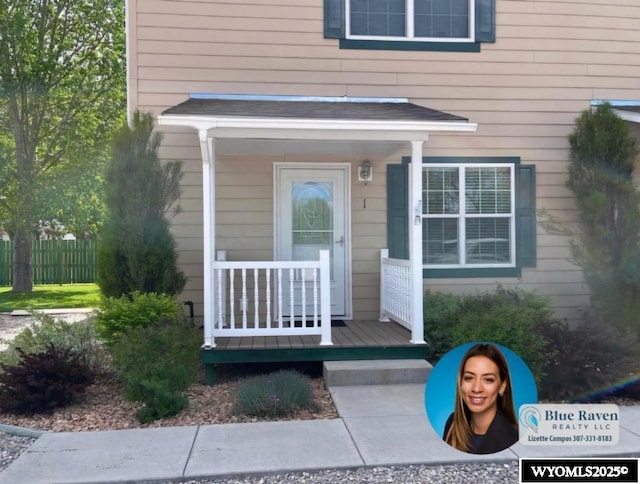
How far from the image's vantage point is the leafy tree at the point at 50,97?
1335 centimetres

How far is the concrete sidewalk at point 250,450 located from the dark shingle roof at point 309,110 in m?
2.94

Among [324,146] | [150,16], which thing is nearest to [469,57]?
[324,146]

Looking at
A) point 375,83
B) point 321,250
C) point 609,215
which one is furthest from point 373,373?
point 375,83

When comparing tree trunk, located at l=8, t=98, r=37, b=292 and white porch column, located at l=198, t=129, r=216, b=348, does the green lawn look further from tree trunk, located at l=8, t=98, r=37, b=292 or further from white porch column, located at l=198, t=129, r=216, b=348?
white porch column, located at l=198, t=129, r=216, b=348

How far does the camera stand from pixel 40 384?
15.6 feet

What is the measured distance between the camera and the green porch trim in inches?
220

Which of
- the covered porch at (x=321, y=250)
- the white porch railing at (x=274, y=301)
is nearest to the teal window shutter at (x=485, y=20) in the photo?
the covered porch at (x=321, y=250)

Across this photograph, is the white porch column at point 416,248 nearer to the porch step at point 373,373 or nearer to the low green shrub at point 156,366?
the porch step at point 373,373

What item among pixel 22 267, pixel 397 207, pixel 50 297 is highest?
pixel 397 207

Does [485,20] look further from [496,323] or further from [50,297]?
[50,297]

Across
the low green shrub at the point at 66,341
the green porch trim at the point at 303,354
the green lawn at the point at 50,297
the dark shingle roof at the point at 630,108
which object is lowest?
the green lawn at the point at 50,297

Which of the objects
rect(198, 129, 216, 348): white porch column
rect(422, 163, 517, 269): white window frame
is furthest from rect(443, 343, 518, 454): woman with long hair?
rect(422, 163, 517, 269): white window frame

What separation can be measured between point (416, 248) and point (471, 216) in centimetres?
184

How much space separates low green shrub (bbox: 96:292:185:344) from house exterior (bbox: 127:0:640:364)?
126 centimetres
